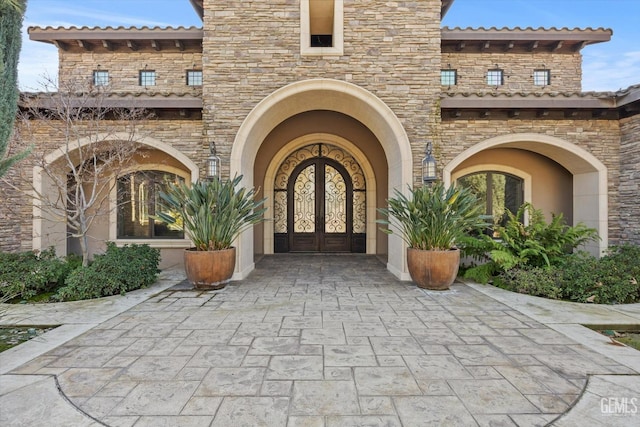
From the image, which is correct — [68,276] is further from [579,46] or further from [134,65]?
[579,46]

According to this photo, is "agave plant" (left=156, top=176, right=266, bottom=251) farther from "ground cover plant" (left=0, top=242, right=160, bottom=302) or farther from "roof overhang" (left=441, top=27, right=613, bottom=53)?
"roof overhang" (left=441, top=27, right=613, bottom=53)

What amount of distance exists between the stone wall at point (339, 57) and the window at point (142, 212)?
3145mm

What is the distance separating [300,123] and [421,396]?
7.86 m

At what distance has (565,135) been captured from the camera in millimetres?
6828

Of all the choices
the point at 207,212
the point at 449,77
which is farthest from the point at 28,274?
the point at 449,77

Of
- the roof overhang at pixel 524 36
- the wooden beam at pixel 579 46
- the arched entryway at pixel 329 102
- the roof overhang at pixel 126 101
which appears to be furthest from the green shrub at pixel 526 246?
the roof overhang at pixel 126 101

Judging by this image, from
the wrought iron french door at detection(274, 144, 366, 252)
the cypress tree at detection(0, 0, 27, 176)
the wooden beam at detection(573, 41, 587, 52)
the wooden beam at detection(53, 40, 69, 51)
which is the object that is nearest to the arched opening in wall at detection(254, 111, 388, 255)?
the wrought iron french door at detection(274, 144, 366, 252)

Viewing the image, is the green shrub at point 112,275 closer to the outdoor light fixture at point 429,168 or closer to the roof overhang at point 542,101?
the outdoor light fixture at point 429,168

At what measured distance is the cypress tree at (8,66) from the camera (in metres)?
2.92

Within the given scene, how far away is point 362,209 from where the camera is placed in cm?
959

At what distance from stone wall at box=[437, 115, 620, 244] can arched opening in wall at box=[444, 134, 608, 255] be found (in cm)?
12

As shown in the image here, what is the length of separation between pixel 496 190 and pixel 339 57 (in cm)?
547

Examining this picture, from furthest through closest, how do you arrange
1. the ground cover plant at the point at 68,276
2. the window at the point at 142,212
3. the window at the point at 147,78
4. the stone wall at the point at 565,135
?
the window at the point at 147,78 < the window at the point at 142,212 < the stone wall at the point at 565,135 < the ground cover plant at the point at 68,276

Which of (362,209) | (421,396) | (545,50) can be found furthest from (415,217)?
(545,50)
